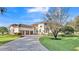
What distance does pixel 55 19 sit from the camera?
10.2 feet

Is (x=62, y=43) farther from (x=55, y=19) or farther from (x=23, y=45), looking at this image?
(x=23, y=45)

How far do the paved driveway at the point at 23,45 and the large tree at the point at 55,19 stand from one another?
29 cm

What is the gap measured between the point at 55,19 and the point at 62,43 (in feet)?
1.17

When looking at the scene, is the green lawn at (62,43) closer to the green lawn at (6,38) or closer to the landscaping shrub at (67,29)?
the landscaping shrub at (67,29)

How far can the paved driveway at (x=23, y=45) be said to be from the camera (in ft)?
9.94

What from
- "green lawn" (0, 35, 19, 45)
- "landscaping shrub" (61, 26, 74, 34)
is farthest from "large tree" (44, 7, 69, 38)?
"green lawn" (0, 35, 19, 45)

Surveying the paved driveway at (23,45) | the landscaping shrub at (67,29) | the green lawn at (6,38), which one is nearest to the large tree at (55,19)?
the landscaping shrub at (67,29)

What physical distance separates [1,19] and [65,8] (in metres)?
0.90

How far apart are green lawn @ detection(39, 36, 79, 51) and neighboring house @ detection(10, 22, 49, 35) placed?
0.38 feet

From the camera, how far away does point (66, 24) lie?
10.0 ft

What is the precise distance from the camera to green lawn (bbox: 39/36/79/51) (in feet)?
9.88

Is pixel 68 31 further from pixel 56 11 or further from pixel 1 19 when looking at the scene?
pixel 1 19

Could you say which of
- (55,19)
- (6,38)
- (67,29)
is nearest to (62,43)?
(67,29)
